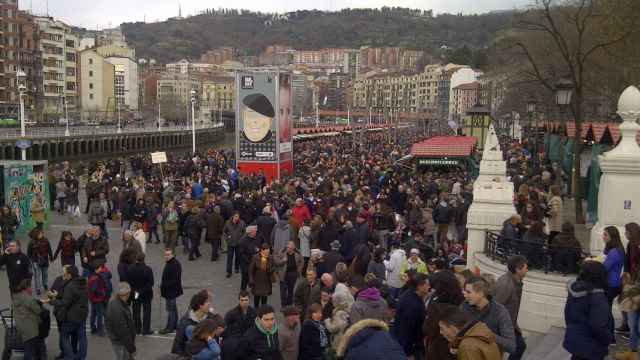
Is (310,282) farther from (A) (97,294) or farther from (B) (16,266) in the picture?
(B) (16,266)

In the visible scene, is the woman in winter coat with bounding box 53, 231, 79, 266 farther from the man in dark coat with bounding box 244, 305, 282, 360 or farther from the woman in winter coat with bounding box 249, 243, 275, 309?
the man in dark coat with bounding box 244, 305, 282, 360

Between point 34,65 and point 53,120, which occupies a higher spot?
point 34,65

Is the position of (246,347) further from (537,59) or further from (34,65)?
(34,65)

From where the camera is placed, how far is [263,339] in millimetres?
5961

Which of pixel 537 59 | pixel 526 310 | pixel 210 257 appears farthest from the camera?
pixel 537 59

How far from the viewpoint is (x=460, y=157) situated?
28.3 meters

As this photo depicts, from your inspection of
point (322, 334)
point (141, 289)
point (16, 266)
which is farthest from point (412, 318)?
point (16, 266)

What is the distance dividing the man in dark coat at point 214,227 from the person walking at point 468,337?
10.4 meters

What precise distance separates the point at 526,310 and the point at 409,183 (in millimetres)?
13458

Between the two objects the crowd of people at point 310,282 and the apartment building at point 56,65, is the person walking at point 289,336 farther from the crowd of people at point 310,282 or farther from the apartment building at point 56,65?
the apartment building at point 56,65

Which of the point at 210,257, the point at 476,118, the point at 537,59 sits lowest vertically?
the point at 210,257

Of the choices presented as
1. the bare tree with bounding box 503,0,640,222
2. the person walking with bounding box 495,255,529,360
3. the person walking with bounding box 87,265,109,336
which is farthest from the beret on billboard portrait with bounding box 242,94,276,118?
the person walking with bounding box 495,255,529,360

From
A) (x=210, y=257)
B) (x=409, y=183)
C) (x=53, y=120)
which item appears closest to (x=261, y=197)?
(x=210, y=257)

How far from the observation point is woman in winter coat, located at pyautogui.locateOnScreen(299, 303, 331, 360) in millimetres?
6387
